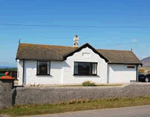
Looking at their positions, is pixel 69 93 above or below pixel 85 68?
below

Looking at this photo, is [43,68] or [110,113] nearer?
[110,113]

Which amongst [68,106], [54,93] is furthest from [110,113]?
[54,93]

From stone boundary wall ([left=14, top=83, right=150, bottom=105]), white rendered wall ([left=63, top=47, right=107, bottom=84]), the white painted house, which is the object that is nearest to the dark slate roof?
the white painted house

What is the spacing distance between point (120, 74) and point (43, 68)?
860cm

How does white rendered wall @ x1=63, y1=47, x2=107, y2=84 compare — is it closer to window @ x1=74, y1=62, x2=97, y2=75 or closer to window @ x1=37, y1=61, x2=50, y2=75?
window @ x1=74, y1=62, x2=97, y2=75

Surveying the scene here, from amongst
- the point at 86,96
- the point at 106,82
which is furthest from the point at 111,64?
the point at 86,96

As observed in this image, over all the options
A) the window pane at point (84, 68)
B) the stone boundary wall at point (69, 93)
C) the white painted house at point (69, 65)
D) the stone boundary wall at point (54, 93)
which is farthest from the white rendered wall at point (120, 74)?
the stone boundary wall at point (54, 93)

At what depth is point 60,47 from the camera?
23.8 meters

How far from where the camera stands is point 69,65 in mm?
21406

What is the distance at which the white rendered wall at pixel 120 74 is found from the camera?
2338 cm

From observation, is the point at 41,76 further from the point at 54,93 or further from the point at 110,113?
the point at 110,113

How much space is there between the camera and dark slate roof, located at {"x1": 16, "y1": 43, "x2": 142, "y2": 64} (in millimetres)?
20541

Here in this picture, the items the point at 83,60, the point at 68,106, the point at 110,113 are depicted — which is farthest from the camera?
the point at 83,60

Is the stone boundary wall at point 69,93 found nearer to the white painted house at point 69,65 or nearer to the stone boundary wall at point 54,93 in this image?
the stone boundary wall at point 54,93
